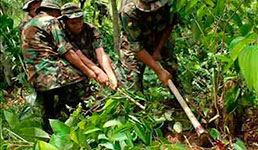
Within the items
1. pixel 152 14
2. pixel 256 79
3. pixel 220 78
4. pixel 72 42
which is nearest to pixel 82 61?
pixel 72 42

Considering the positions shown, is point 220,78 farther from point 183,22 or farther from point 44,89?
point 44,89

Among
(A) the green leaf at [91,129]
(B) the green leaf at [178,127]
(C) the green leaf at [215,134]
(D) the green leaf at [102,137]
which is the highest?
(A) the green leaf at [91,129]

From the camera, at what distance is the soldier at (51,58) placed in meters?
2.40

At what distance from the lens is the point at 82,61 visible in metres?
2.46

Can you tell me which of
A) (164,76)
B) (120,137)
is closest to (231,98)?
(164,76)

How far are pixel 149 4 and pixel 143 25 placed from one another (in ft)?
0.87

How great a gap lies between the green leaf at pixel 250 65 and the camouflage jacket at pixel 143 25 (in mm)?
1439

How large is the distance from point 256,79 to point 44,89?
200cm

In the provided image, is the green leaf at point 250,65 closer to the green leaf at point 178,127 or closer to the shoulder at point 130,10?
the green leaf at point 178,127

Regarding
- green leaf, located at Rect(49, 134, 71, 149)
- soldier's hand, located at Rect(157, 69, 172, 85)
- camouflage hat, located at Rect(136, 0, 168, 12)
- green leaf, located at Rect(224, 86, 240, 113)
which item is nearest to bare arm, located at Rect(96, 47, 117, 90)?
soldier's hand, located at Rect(157, 69, 172, 85)

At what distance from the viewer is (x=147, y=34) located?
8.10ft

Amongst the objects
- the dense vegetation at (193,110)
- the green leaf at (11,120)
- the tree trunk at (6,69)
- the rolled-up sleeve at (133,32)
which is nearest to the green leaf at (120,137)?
the dense vegetation at (193,110)

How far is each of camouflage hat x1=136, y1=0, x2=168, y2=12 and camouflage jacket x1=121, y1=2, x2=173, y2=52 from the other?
6cm

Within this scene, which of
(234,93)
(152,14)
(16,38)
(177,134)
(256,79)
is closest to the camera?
A: (256,79)
